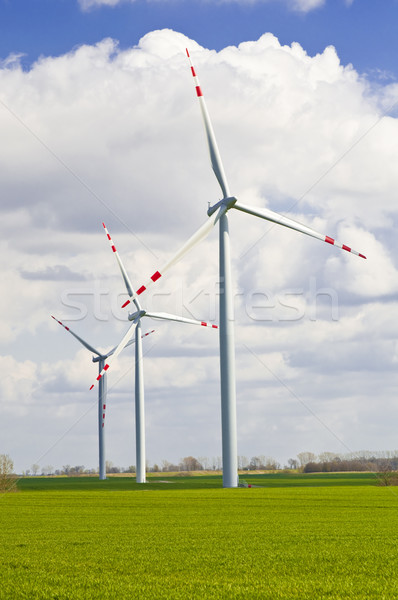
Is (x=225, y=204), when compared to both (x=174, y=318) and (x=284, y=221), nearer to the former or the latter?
(x=284, y=221)

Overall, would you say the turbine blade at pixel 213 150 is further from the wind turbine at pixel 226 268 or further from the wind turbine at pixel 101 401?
the wind turbine at pixel 101 401

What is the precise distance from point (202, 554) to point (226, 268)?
120 ft

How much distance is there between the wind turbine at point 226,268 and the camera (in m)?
51.9

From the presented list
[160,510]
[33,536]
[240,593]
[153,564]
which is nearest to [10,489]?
[160,510]

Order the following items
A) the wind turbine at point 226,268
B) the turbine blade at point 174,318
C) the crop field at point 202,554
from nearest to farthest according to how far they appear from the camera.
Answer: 1. the crop field at point 202,554
2. the wind turbine at point 226,268
3. the turbine blade at point 174,318

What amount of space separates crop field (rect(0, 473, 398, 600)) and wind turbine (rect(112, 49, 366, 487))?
677 inches

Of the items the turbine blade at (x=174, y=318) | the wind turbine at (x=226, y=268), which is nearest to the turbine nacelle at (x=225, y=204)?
the wind turbine at (x=226, y=268)

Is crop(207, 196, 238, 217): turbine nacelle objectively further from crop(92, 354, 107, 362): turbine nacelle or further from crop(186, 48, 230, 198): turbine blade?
crop(92, 354, 107, 362): turbine nacelle

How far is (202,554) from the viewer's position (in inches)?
728

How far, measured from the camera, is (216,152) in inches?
2192

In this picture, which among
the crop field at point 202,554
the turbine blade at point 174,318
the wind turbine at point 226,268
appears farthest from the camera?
the turbine blade at point 174,318

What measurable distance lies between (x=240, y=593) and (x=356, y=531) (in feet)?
40.0

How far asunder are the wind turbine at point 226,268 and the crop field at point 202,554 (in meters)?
17.2

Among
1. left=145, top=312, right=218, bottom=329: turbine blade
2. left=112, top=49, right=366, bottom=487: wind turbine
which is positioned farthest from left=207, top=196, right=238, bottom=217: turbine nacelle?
left=145, top=312, right=218, bottom=329: turbine blade
